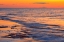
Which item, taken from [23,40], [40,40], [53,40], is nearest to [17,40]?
[23,40]

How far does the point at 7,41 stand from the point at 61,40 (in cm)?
311

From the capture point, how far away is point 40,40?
35.9 feet

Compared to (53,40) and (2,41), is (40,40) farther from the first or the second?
(2,41)

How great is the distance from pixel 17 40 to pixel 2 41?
2.92 feet

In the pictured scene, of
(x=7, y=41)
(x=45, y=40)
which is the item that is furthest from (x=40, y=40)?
(x=7, y=41)

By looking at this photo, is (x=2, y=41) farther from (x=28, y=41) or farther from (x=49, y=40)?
(x=49, y=40)

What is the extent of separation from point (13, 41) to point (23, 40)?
2.09ft

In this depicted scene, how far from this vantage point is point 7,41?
10508 millimetres

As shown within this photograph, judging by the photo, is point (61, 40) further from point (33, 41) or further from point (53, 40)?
point (33, 41)

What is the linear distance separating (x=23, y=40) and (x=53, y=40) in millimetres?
1758

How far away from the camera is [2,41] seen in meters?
10.5

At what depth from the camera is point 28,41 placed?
34.6 feet

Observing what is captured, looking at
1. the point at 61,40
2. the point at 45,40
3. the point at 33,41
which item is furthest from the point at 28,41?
the point at 61,40

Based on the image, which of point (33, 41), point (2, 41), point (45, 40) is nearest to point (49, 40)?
point (45, 40)
